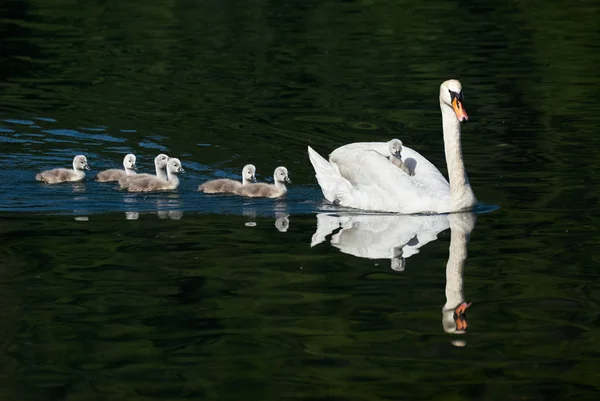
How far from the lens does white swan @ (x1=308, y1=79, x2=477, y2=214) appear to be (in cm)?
1337

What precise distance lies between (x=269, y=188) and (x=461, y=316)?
5.30 meters

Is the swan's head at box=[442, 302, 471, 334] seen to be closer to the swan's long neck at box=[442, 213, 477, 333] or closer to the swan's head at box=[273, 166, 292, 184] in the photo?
the swan's long neck at box=[442, 213, 477, 333]

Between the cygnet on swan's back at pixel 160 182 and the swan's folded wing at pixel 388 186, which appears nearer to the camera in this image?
the swan's folded wing at pixel 388 186

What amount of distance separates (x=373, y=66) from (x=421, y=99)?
4302 mm

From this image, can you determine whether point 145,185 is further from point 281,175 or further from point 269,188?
point 281,175

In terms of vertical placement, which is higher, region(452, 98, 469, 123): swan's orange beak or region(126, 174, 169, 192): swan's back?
region(452, 98, 469, 123): swan's orange beak

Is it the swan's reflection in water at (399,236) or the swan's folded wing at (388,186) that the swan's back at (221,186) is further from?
the swan's reflection in water at (399,236)

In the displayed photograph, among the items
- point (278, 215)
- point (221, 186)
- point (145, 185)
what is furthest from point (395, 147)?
point (145, 185)

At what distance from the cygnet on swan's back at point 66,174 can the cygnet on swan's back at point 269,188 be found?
1996 millimetres

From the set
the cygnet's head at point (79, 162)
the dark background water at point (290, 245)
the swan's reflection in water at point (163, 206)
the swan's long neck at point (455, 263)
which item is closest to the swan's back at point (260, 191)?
the dark background water at point (290, 245)

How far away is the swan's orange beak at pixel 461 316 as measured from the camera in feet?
30.8

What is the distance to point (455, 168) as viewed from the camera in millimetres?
13586

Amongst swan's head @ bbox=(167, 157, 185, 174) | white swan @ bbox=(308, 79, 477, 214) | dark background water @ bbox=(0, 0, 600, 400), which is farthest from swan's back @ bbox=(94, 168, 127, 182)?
white swan @ bbox=(308, 79, 477, 214)

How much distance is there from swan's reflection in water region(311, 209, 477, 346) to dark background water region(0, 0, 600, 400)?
0.14 feet
